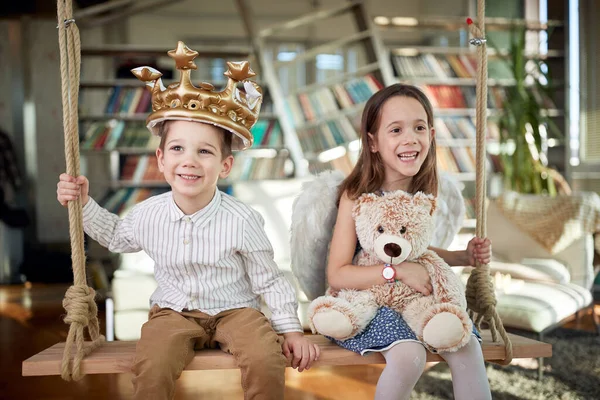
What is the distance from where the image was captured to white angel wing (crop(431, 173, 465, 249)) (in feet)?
5.94

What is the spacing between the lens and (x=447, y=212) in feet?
5.98

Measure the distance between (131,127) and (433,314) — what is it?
3.87m

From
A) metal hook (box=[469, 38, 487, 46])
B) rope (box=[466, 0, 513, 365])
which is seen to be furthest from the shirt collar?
metal hook (box=[469, 38, 487, 46])

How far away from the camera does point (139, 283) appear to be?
2943 millimetres

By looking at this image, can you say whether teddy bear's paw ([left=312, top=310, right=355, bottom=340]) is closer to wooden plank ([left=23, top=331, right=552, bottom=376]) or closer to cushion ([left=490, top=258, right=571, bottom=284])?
wooden plank ([left=23, top=331, right=552, bottom=376])

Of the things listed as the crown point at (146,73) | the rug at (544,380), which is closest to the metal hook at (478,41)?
the crown point at (146,73)

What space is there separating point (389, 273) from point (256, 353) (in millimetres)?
382

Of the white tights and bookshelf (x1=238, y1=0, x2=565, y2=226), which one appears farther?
bookshelf (x1=238, y1=0, x2=565, y2=226)

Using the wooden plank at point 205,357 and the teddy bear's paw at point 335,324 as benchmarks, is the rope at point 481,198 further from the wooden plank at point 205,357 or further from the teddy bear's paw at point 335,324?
the teddy bear's paw at point 335,324

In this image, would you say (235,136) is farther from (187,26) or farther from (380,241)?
(187,26)

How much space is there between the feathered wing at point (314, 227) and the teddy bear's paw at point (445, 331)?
452 mm

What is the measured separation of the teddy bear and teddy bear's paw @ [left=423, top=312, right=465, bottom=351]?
0.09 ft

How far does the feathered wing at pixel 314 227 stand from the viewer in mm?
1666

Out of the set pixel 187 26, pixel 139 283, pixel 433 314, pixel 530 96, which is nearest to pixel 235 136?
pixel 433 314
